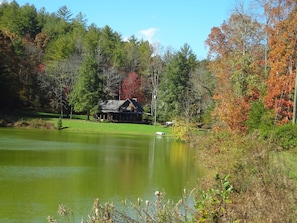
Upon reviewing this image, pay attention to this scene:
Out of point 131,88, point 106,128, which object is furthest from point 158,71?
point 106,128

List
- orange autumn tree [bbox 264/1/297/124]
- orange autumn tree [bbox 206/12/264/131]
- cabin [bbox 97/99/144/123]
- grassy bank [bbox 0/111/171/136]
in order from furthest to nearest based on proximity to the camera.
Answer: cabin [bbox 97/99/144/123] < grassy bank [bbox 0/111/171/136] < orange autumn tree [bbox 206/12/264/131] < orange autumn tree [bbox 264/1/297/124]

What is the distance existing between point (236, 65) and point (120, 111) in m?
27.6

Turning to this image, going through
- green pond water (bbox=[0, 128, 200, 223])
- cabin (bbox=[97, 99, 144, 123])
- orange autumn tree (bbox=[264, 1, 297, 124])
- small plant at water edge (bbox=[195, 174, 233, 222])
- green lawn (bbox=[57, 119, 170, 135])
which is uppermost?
orange autumn tree (bbox=[264, 1, 297, 124])

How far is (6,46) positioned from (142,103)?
22.0m

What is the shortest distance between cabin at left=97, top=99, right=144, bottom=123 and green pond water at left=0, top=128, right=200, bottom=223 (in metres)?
26.6

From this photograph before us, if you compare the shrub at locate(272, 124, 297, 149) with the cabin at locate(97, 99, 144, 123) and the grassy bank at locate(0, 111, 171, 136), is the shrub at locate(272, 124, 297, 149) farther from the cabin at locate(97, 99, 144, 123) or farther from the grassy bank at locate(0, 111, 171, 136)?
the cabin at locate(97, 99, 144, 123)

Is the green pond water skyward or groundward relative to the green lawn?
groundward

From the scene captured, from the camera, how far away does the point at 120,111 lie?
2089 inches

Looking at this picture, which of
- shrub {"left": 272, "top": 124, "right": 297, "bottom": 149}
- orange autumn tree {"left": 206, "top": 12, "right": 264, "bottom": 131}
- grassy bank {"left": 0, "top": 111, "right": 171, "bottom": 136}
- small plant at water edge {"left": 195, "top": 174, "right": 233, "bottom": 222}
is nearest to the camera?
small plant at water edge {"left": 195, "top": 174, "right": 233, "bottom": 222}

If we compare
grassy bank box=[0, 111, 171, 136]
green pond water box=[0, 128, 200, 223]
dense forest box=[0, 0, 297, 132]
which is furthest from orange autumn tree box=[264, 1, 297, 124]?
grassy bank box=[0, 111, 171, 136]

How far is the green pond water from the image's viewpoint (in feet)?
35.0

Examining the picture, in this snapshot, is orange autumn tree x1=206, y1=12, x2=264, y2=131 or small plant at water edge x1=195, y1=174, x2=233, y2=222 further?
orange autumn tree x1=206, y1=12, x2=264, y2=131

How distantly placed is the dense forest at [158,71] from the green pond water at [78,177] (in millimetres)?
5015

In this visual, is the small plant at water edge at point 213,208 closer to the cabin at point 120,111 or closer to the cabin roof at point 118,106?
the cabin at point 120,111
